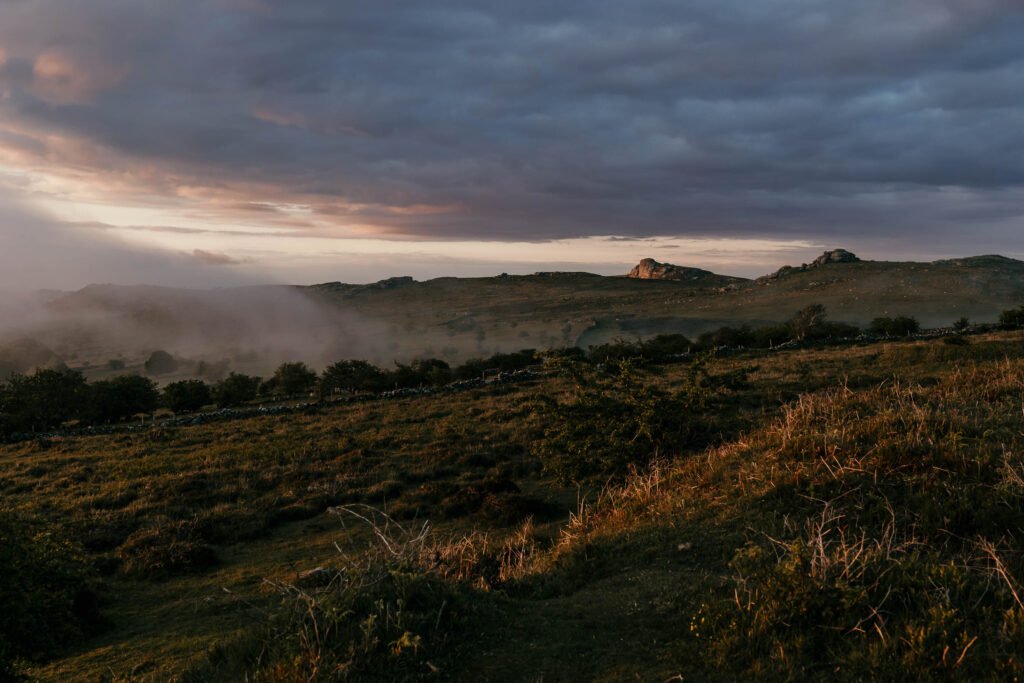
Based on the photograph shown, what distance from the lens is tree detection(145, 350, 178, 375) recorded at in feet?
322

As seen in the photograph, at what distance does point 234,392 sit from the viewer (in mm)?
48344

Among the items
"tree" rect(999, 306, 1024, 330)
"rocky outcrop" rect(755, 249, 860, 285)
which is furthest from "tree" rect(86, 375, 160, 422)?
"rocky outcrop" rect(755, 249, 860, 285)

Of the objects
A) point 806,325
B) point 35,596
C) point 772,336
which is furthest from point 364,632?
point 806,325

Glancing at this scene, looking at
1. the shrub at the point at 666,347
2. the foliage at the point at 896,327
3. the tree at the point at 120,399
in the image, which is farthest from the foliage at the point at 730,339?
the tree at the point at 120,399

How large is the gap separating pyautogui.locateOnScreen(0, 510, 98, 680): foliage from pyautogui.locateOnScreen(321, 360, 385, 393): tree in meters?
37.9

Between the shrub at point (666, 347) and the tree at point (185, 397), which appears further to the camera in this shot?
the shrub at point (666, 347)

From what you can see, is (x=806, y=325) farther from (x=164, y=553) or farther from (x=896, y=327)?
(x=164, y=553)

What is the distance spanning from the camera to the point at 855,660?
488 cm

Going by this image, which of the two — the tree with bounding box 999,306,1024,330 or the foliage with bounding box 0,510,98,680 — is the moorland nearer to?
the foliage with bounding box 0,510,98,680

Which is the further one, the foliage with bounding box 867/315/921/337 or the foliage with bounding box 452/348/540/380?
the foliage with bounding box 867/315/921/337

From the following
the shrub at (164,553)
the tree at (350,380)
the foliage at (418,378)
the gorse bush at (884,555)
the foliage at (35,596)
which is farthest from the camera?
the tree at (350,380)

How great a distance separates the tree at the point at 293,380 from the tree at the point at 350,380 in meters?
5.70

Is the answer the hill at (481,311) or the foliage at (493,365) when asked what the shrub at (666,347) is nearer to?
the foliage at (493,365)

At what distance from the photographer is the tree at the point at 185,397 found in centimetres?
4612
